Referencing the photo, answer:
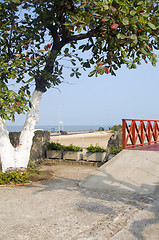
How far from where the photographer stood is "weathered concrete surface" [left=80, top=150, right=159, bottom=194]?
277 inches

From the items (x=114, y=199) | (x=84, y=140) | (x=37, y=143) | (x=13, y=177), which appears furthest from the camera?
(x=84, y=140)

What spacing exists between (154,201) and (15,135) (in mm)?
8149

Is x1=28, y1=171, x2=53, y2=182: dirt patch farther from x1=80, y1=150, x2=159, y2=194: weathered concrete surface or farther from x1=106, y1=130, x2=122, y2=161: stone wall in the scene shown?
x1=106, y1=130, x2=122, y2=161: stone wall

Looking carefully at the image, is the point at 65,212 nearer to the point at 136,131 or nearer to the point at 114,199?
the point at 114,199

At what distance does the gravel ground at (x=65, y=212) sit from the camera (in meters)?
4.07

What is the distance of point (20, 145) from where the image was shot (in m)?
8.84

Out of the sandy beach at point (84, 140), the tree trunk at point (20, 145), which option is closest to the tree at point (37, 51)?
the tree trunk at point (20, 145)

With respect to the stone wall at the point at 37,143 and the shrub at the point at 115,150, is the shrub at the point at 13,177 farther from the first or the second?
the shrub at the point at 115,150

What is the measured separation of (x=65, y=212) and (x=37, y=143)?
7.77 meters

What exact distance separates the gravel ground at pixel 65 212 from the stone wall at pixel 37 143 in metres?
4.61

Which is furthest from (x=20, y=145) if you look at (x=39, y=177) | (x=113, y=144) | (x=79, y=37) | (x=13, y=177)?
(x=113, y=144)

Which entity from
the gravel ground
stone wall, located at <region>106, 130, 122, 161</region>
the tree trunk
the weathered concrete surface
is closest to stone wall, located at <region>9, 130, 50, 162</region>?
the tree trunk

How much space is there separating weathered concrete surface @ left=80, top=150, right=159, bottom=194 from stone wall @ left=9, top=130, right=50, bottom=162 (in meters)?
4.84

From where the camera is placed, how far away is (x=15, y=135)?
12.1 m
